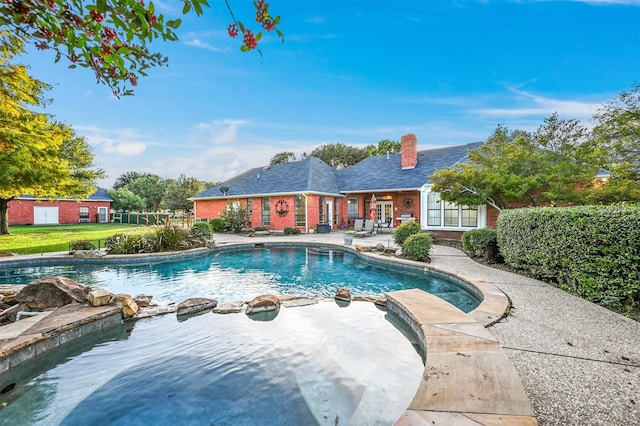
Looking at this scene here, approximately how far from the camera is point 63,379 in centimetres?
301

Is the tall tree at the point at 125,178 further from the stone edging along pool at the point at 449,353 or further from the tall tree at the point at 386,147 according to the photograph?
the stone edging along pool at the point at 449,353

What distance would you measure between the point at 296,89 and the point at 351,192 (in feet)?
26.5

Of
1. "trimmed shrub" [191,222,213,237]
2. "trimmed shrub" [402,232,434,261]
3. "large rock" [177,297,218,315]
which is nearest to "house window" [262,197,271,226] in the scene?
"trimmed shrub" [191,222,213,237]

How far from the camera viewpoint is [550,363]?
2604 mm

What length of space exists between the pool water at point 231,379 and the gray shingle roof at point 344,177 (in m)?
13.8

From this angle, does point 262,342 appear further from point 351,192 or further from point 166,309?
point 351,192

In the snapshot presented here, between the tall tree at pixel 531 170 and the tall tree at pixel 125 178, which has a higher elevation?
the tall tree at pixel 125 178

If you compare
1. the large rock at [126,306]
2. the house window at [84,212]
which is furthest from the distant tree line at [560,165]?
the house window at [84,212]

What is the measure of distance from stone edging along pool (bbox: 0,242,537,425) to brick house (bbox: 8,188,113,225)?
28619 mm

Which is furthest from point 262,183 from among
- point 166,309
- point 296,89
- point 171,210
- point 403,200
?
point 171,210

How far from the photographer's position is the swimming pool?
2475 mm

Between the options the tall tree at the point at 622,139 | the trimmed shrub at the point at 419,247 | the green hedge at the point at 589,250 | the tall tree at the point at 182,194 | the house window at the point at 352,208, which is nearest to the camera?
the green hedge at the point at 589,250

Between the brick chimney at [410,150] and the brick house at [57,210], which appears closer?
the brick chimney at [410,150]

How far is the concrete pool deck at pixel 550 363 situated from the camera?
186cm
